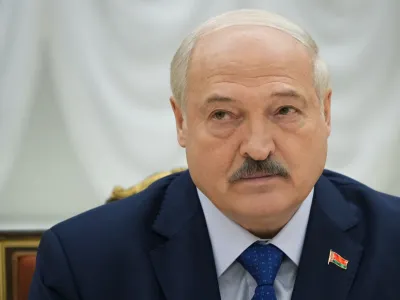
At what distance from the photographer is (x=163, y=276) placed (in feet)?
5.18

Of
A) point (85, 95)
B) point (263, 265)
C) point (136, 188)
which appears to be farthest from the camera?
point (85, 95)

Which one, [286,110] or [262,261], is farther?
[262,261]

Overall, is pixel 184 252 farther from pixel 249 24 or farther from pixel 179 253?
pixel 249 24

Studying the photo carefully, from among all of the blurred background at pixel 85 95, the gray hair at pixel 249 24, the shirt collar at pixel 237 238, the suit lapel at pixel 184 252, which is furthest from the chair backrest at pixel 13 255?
the gray hair at pixel 249 24

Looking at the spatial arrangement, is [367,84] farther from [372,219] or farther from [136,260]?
[136,260]

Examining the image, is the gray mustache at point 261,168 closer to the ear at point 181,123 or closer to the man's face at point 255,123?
the man's face at point 255,123

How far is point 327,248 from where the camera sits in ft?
5.29

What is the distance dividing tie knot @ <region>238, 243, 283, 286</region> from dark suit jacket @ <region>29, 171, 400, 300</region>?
68 millimetres

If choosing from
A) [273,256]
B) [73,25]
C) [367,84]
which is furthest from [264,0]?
[273,256]

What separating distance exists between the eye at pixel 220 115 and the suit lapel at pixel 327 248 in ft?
1.31

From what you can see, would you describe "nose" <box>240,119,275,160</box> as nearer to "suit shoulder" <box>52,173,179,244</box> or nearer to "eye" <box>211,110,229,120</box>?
"eye" <box>211,110,229,120</box>

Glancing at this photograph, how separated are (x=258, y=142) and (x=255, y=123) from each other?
0.15 ft

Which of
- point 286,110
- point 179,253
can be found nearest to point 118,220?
point 179,253

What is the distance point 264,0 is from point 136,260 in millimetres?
1682
